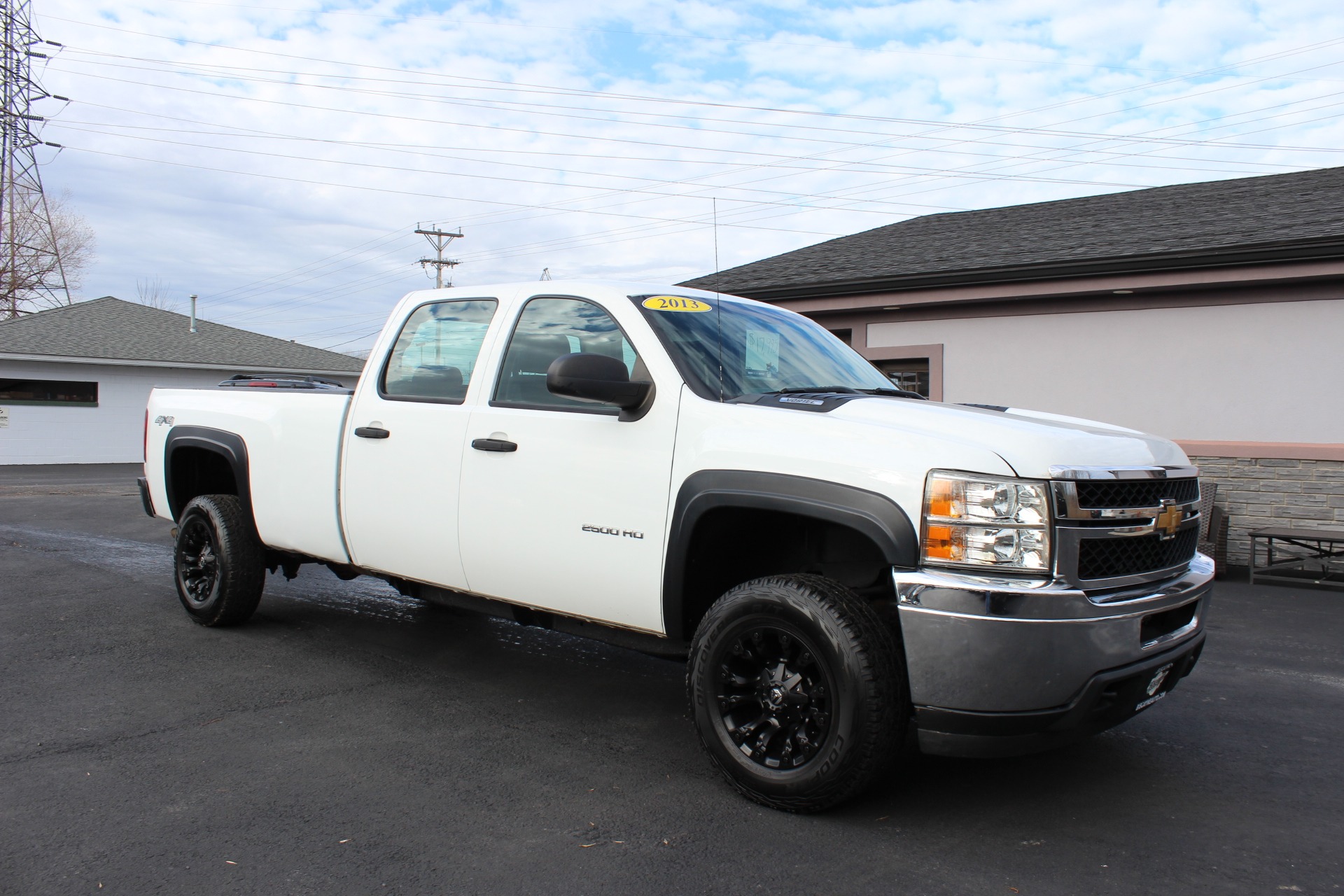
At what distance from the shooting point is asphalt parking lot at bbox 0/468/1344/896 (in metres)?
3.02

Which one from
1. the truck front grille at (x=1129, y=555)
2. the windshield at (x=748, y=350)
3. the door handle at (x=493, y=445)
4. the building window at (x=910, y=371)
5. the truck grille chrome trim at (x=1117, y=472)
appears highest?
the building window at (x=910, y=371)

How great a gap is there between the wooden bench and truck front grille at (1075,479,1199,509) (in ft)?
20.2

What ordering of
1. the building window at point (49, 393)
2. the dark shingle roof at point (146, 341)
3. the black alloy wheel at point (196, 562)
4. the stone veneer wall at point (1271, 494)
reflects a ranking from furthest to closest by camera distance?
the dark shingle roof at point (146, 341) → the building window at point (49, 393) → the stone veneer wall at point (1271, 494) → the black alloy wheel at point (196, 562)

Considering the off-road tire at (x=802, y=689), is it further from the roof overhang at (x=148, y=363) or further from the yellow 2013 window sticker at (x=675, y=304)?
the roof overhang at (x=148, y=363)

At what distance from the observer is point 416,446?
186 inches

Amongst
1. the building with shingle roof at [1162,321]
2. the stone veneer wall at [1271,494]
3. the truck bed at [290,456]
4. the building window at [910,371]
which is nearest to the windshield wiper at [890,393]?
the truck bed at [290,456]

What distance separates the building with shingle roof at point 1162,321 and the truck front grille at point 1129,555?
23.8ft

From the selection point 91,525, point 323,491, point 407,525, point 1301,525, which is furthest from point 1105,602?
point 91,525

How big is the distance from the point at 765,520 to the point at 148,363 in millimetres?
30027

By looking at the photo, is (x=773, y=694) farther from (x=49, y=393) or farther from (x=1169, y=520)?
(x=49, y=393)

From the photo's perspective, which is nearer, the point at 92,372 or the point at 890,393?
the point at 890,393

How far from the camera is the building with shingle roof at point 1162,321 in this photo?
9.71 m

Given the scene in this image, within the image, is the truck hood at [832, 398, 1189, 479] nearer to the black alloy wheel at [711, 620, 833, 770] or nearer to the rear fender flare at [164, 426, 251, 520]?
the black alloy wheel at [711, 620, 833, 770]

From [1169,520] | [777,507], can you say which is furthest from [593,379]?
[1169,520]
